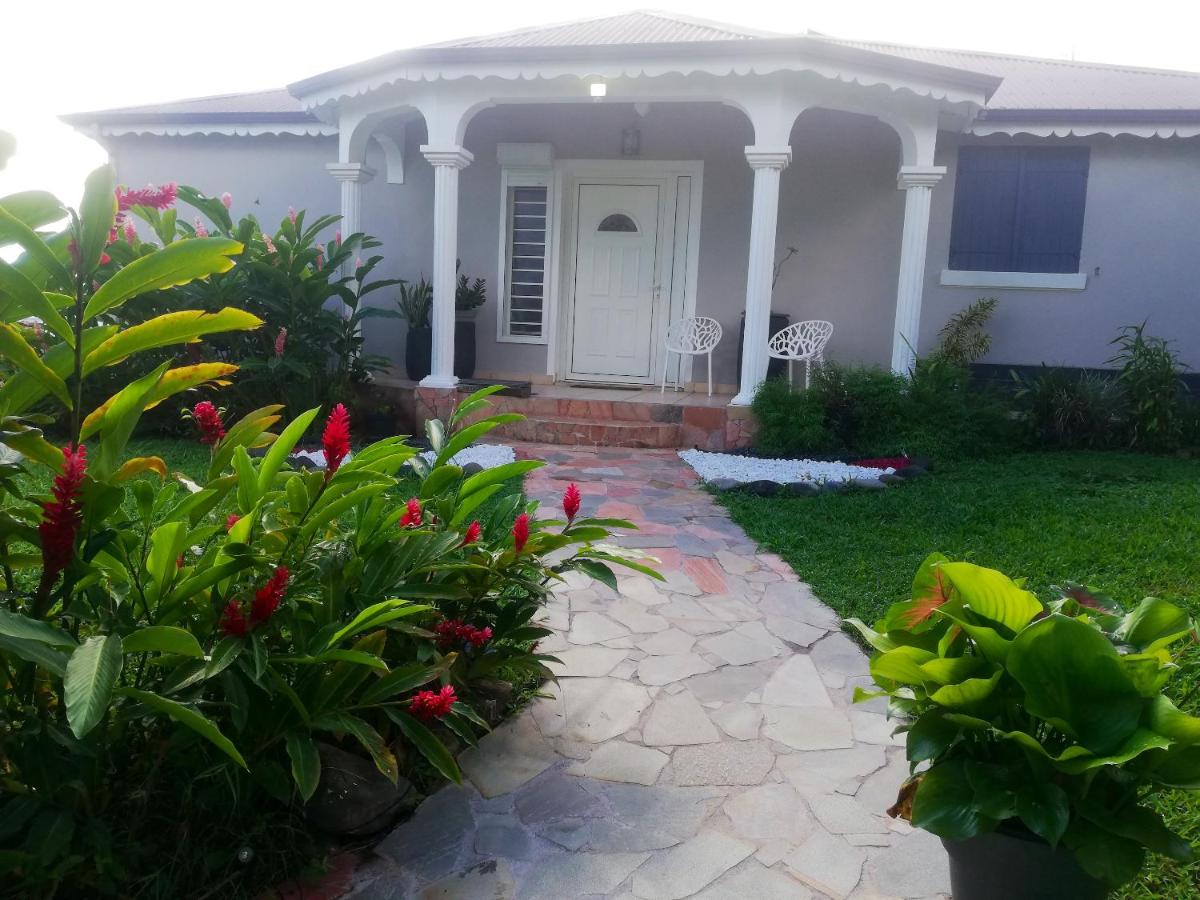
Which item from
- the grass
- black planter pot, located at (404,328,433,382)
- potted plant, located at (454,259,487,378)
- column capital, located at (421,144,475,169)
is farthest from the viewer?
potted plant, located at (454,259,487,378)

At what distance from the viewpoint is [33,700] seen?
7.01 feet

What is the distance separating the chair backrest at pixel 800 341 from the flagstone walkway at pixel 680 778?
14.5 ft

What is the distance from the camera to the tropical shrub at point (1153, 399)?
336 inches

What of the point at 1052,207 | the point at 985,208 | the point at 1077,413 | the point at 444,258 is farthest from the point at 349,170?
the point at 1077,413

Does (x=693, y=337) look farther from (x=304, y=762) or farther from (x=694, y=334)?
(x=304, y=762)

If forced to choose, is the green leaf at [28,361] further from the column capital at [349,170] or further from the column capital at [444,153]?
the column capital at [349,170]

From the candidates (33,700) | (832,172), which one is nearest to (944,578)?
(33,700)

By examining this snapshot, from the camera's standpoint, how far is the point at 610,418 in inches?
342

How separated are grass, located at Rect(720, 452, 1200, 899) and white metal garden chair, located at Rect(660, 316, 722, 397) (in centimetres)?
274

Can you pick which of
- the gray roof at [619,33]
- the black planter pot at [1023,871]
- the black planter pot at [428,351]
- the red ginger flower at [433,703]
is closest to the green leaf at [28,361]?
the red ginger flower at [433,703]

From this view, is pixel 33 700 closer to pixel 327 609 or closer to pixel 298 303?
pixel 327 609

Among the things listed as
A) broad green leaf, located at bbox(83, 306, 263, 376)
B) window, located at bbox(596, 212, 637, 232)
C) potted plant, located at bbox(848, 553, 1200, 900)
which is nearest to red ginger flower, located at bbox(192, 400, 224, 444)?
broad green leaf, located at bbox(83, 306, 263, 376)

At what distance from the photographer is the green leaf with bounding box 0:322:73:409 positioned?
1.92 m

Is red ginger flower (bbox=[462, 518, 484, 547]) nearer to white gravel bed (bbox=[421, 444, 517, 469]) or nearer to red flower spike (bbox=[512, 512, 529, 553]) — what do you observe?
red flower spike (bbox=[512, 512, 529, 553])
